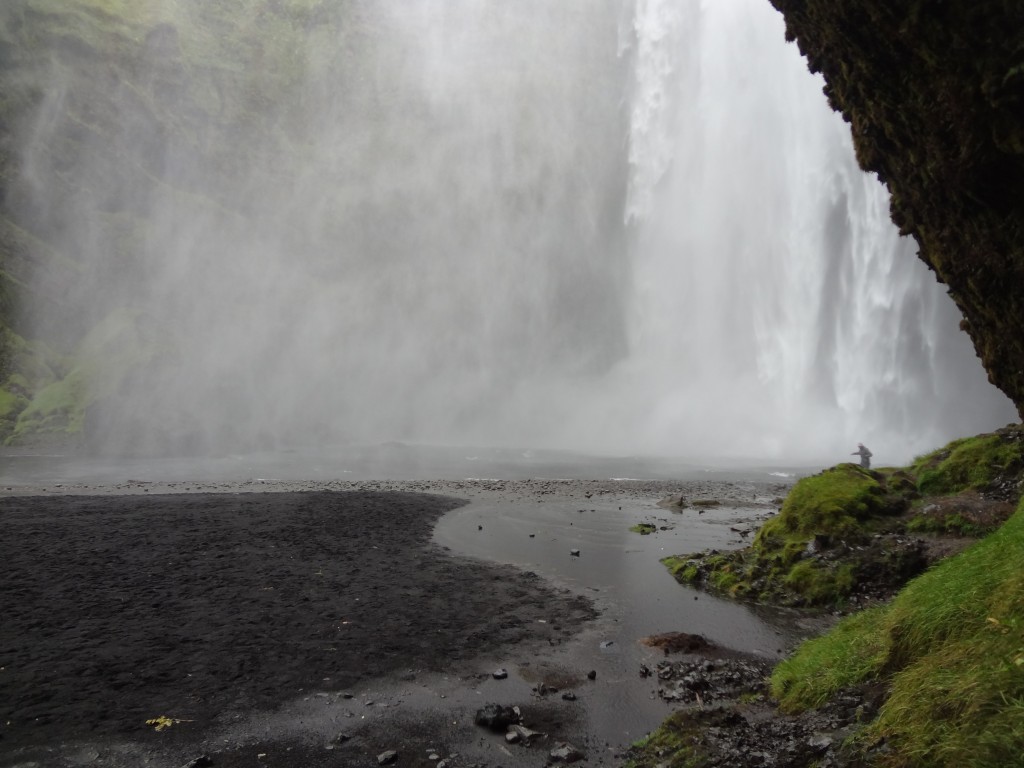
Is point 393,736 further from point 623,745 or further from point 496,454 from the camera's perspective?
point 496,454

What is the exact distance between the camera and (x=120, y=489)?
3897cm

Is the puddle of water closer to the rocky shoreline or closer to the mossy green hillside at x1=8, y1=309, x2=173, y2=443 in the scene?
the rocky shoreline

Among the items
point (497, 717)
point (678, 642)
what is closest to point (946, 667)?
point (497, 717)

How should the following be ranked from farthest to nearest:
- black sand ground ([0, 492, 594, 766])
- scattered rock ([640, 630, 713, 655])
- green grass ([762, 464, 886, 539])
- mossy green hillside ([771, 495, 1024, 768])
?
green grass ([762, 464, 886, 539]), scattered rock ([640, 630, 713, 655]), black sand ground ([0, 492, 594, 766]), mossy green hillside ([771, 495, 1024, 768])

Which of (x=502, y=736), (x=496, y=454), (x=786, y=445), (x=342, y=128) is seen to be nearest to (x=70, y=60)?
(x=342, y=128)

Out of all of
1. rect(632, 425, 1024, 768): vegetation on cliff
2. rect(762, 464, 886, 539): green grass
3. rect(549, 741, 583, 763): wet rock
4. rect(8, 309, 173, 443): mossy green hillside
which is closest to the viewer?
rect(632, 425, 1024, 768): vegetation on cliff

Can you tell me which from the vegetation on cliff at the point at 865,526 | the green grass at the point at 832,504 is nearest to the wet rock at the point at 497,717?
the vegetation on cliff at the point at 865,526

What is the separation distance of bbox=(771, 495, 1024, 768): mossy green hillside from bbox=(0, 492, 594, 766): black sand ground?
7.21 meters

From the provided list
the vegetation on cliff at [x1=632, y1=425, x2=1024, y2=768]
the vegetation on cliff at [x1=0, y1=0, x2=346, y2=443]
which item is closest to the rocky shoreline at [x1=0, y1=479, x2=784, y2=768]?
the vegetation on cliff at [x1=632, y1=425, x2=1024, y2=768]

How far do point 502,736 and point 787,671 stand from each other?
460 centimetres

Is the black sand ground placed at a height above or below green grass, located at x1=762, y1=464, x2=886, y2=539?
below

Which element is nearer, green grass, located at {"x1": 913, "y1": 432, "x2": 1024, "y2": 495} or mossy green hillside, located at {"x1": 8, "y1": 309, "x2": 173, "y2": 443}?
green grass, located at {"x1": 913, "y1": 432, "x2": 1024, "y2": 495}

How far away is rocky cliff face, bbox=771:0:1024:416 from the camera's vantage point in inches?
214

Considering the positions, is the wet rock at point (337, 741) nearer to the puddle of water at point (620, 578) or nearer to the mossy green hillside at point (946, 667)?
the puddle of water at point (620, 578)
